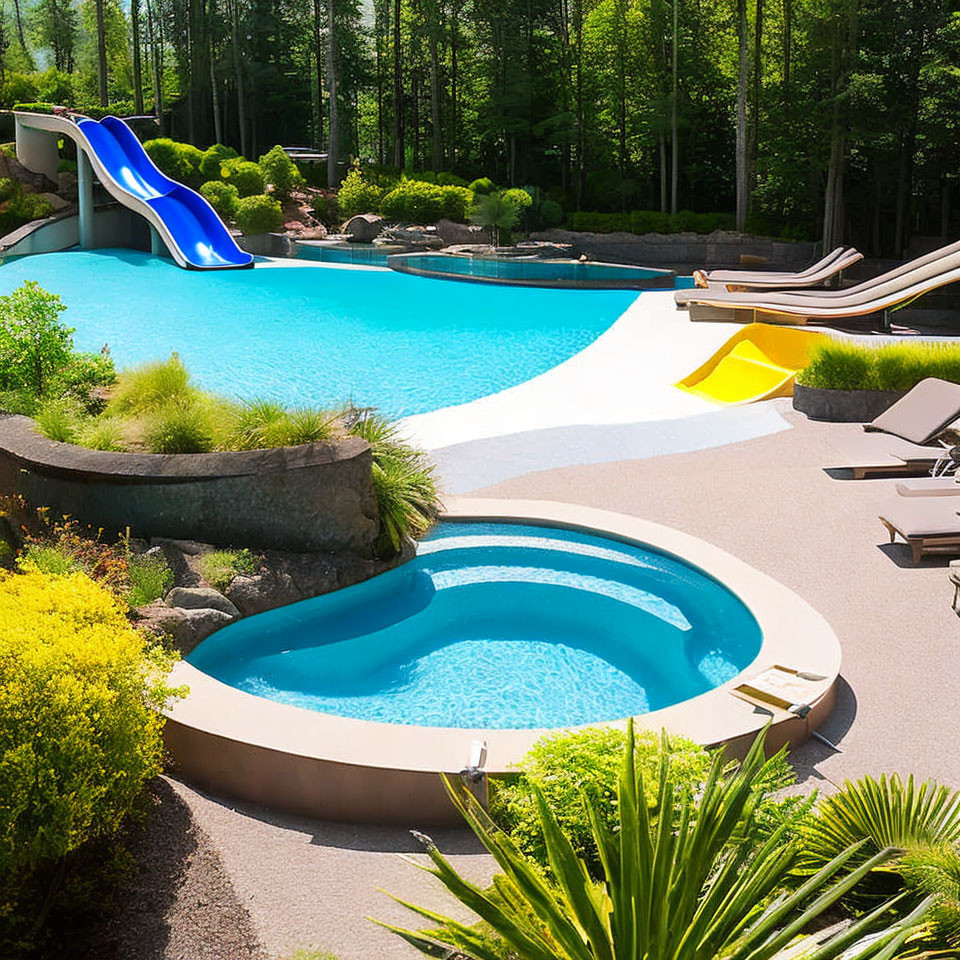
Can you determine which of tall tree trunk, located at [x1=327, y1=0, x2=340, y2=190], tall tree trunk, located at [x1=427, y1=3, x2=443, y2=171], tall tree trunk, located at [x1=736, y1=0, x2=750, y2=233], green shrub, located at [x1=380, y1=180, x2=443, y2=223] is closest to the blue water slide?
green shrub, located at [x1=380, y1=180, x2=443, y2=223]

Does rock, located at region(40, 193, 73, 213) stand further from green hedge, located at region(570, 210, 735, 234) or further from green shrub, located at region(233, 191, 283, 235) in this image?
green hedge, located at region(570, 210, 735, 234)

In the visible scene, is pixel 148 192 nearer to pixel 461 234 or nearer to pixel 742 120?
pixel 461 234

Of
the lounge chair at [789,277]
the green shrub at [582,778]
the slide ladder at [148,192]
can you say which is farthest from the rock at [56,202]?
the green shrub at [582,778]

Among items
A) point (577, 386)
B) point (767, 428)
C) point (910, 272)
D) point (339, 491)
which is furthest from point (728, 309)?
point (339, 491)

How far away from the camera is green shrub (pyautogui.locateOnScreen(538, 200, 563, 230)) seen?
32.5m

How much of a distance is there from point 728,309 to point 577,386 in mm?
5208

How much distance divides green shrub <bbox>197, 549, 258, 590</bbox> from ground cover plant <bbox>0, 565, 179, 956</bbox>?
8.15 ft

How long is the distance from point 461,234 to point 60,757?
29.1 metres

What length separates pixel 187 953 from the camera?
11.9 ft

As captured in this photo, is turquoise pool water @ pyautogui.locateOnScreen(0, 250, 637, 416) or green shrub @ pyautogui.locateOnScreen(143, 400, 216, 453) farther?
turquoise pool water @ pyautogui.locateOnScreen(0, 250, 637, 416)

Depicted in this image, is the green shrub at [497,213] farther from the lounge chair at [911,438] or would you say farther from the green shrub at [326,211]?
the lounge chair at [911,438]

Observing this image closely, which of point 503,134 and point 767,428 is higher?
point 503,134

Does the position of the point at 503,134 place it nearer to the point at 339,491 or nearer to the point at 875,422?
the point at 875,422

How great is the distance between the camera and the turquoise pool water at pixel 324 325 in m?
15.3
